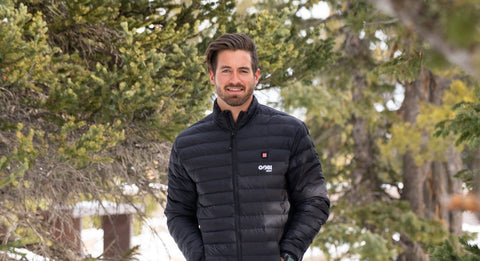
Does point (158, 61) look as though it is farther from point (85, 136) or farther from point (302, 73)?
point (302, 73)

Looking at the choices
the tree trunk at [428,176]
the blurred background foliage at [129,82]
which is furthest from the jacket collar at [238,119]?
the tree trunk at [428,176]

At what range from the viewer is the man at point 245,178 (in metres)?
2.71

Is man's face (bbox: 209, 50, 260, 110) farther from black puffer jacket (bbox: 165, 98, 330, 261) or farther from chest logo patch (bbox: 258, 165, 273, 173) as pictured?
chest logo patch (bbox: 258, 165, 273, 173)

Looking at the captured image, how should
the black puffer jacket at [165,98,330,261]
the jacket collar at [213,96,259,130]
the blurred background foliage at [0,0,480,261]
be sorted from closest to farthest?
the black puffer jacket at [165,98,330,261] → the jacket collar at [213,96,259,130] → the blurred background foliage at [0,0,480,261]

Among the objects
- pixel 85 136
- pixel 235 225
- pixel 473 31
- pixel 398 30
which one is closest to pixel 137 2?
pixel 85 136

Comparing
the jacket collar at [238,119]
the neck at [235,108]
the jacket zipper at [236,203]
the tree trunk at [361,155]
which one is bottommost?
the jacket zipper at [236,203]

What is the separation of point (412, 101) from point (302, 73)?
6686 millimetres

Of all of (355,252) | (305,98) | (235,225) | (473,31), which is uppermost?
(305,98)

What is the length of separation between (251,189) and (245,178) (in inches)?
2.4

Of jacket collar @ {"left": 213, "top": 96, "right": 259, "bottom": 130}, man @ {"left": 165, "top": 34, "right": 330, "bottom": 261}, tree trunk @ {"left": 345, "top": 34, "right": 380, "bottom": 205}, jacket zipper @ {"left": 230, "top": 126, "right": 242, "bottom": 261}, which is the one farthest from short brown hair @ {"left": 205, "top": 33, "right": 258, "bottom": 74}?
tree trunk @ {"left": 345, "top": 34, "right": 380, "bottom": 205}

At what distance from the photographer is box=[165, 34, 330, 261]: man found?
2.71 metres

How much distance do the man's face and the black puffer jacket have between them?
10cm

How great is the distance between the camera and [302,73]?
22.6 ft

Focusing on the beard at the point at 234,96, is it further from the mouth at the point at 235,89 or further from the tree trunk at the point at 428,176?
the tree trunk at the point at 428,176
